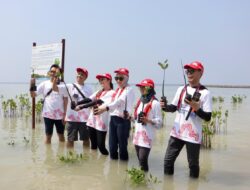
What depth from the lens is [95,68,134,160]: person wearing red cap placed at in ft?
18.3

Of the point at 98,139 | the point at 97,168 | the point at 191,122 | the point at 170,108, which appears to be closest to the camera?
the point at 191,122

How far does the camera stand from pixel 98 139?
625 centimetres

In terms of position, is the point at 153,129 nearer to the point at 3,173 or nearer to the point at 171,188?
the point at 171,188

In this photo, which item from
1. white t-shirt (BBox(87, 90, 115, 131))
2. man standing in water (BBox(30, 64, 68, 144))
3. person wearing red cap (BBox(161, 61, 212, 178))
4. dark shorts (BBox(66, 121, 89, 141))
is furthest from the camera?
man standing in water (BBox(30, 64, 68, 144))

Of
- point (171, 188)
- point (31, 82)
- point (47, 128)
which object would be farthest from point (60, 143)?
point (171, 188)

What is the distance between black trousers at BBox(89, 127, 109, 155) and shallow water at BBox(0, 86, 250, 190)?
14 cm

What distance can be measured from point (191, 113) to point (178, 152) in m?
0.65

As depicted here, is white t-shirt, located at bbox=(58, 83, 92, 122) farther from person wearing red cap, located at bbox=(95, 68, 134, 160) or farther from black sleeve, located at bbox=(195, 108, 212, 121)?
black sleeve, located at bbox=(195, 108, 212, 121)

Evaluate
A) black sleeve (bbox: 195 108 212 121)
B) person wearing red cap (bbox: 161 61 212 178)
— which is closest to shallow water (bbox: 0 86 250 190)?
person wearing red cap (bbox: 161 61 212 178)

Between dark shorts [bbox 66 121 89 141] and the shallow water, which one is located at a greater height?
dark shorts [bbox 66 121 89 141]

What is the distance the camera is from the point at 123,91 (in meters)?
5.68

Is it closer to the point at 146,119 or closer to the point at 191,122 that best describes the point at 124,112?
the point at 146,119

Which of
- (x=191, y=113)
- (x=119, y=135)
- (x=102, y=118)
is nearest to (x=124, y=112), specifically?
(x=119, y=135)

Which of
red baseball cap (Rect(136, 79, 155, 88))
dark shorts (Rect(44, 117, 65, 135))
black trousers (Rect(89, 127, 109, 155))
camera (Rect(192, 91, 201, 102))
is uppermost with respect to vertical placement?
red baseball cap (Rect(136, 79, 155, 88))
